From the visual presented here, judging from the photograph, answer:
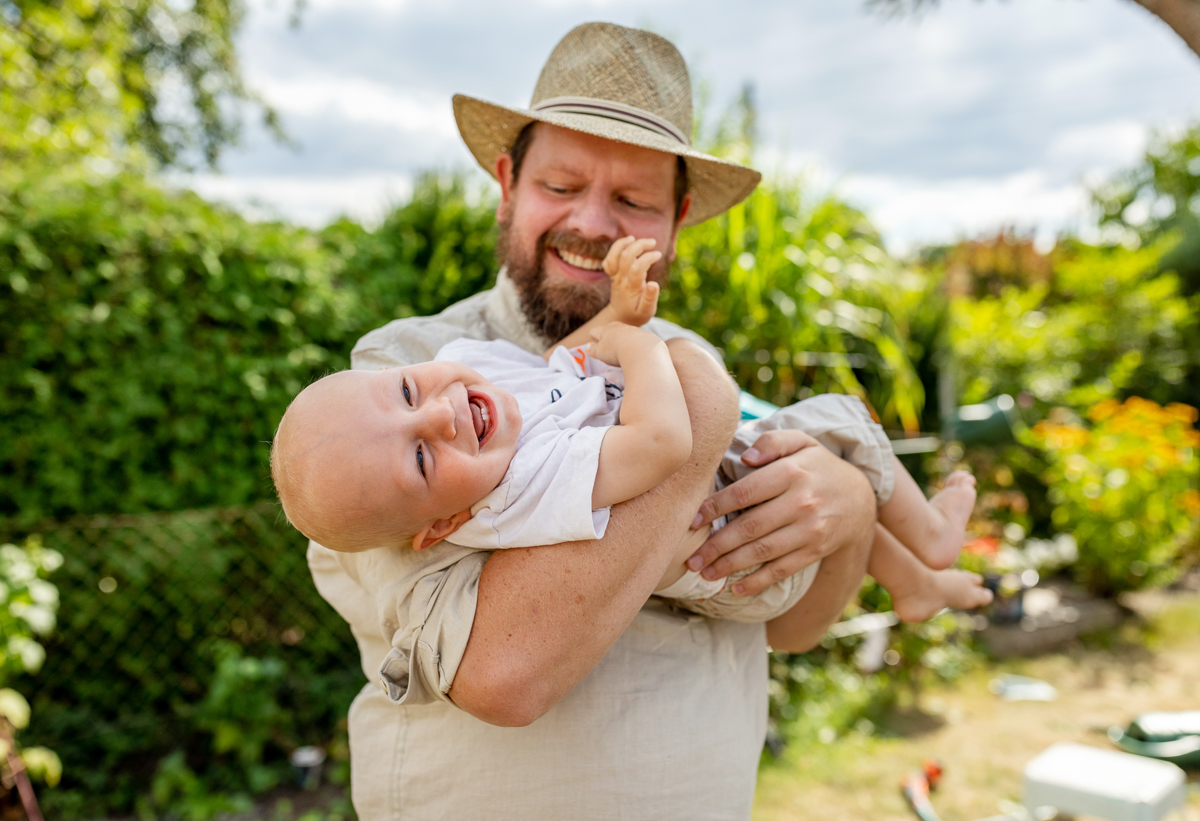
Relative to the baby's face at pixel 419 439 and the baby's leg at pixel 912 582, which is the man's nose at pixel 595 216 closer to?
the baby's face at pixel 419 439

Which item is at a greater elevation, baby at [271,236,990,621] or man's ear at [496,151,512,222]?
man's ear at [496,151,512,222]

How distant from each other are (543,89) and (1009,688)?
5002mm

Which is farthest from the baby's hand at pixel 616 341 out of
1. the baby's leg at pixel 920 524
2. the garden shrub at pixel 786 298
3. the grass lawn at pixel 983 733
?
the grass lawn at pixel 983 733

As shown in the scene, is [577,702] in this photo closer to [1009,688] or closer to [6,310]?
[6,310]

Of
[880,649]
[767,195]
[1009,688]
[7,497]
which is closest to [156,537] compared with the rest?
[7,497]

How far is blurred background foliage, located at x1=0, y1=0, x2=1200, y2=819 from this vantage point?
345 cm

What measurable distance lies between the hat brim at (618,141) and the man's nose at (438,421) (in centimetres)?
79

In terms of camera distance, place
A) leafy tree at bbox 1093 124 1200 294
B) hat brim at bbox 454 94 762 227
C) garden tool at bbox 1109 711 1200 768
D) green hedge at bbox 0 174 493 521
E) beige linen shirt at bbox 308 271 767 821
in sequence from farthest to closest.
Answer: leafy tree at bbox 1093 124 1200 294 < garden tool at bbox 1109 711 1200 768 < green hedge at bbox 0 174 493 521 < hat brim at bbox 454 94 762 227 < beige linen shirt at bbox 308 271 767 821

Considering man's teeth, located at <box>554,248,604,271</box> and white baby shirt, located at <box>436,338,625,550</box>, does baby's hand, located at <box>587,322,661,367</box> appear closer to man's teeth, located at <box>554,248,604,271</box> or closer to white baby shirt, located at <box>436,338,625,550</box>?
white baby shirt, located at <box>436,338,625,550</box>

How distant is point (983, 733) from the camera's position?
15.0 feet

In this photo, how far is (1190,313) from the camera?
37.2ft

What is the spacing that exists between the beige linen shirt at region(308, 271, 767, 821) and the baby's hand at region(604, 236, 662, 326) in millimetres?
469

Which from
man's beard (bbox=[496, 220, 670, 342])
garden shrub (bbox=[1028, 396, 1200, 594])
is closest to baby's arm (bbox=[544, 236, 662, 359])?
man's beard (bbox=[496, 220, 670, 342])

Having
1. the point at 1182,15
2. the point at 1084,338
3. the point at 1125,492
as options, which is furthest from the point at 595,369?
the point at 1084,338
